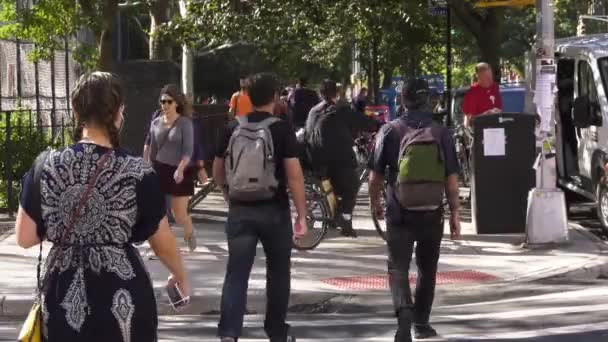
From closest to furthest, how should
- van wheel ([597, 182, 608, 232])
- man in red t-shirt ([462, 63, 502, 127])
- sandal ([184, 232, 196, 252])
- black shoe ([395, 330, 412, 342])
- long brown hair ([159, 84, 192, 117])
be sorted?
black shoe ([395, 330, 412, 342]) → long brown hair ([159, 84, 192, 117]) → sandal ([184, 232, 196, 252]) → van wheel ([597, 182, 608, 232]) → man in red t-shirt ([462, 63, 502, 127])

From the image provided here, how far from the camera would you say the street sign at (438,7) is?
18.5 m

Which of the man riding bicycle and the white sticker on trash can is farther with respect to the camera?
the white sticker on trash can

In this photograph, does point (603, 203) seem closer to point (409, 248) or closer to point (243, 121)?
point (409, 248)

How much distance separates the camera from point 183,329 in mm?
9641

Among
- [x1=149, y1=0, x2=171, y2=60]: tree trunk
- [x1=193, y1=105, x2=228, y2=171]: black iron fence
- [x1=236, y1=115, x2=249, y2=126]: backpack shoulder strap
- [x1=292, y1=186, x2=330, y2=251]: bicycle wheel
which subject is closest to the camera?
[x1=236, y1=115, x2=249, y2=126]: backpack shoulder strap

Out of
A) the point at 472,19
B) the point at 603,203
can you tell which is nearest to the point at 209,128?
the point at 472,19

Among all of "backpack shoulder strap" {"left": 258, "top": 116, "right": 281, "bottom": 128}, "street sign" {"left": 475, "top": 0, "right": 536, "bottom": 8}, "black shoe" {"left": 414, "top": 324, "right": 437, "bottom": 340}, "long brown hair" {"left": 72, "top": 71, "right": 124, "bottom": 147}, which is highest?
"street sign" {"left": 475, "top": 0, "right": 536, "bottom": 8}

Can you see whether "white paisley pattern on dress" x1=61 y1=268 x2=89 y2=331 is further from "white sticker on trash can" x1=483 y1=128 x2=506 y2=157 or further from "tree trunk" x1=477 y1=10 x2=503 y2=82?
"tree trunk" x1=477 y1=10 x2=503 y2=82

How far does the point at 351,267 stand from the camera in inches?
492

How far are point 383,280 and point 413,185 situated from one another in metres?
3.75

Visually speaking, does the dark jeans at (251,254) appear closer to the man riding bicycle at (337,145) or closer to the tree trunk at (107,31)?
the man riding bicycle at (337,145)

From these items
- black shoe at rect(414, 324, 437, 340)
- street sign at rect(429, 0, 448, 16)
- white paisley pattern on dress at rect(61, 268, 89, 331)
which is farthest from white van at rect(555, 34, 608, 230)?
white paisley pattern on dress at rect(61, 268, 89, 331)

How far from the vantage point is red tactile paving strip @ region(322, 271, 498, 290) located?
11.4 metres

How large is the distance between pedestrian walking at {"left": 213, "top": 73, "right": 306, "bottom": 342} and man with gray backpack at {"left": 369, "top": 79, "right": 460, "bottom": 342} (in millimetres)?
695
